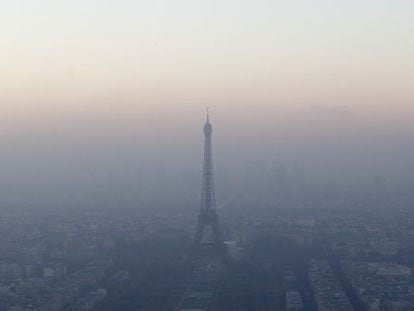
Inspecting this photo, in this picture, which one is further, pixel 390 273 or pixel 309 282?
pixel 390 273

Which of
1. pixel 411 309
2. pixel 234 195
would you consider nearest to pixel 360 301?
pixel 411 309

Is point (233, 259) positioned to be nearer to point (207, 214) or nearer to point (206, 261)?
point (206, 261)

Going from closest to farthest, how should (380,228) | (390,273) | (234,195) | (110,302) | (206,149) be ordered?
(110,302), (390,273), (206,149), (380,228), (234,195)

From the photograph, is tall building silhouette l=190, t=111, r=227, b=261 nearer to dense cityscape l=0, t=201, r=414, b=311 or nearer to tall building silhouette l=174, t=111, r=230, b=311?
tall building silhouette l=174, t=111, r=230, b=311

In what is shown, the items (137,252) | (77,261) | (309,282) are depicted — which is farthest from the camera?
(137,252)

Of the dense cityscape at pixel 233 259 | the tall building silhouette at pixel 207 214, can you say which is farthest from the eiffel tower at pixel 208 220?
the dense cityscape at pixel 233 259

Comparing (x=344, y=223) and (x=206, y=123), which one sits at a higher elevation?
(x=206, y=123)

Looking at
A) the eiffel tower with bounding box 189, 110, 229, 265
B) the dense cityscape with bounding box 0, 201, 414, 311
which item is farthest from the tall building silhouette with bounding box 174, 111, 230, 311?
the dense cityscape with bounding box 0, 201, 414, 311

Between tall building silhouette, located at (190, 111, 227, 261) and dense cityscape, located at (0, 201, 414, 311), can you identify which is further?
tall building silhouette, located at (190, 111, 227, 261)

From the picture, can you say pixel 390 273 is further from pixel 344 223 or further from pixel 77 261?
pixel 344 223

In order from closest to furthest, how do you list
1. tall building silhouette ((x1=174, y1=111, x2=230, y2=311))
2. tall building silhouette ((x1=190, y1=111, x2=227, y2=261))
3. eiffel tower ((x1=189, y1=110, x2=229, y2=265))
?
1. tall building silhouette ((x1=174, y1=111, x2=230, y2=311))
2. eiffel tower ((x1=189, y1=110, x2=229, y2=265))
3. tall building silhouette ((x1=190, y1=111, x2=227, y2=261))

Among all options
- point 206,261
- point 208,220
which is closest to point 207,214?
point 208,220
